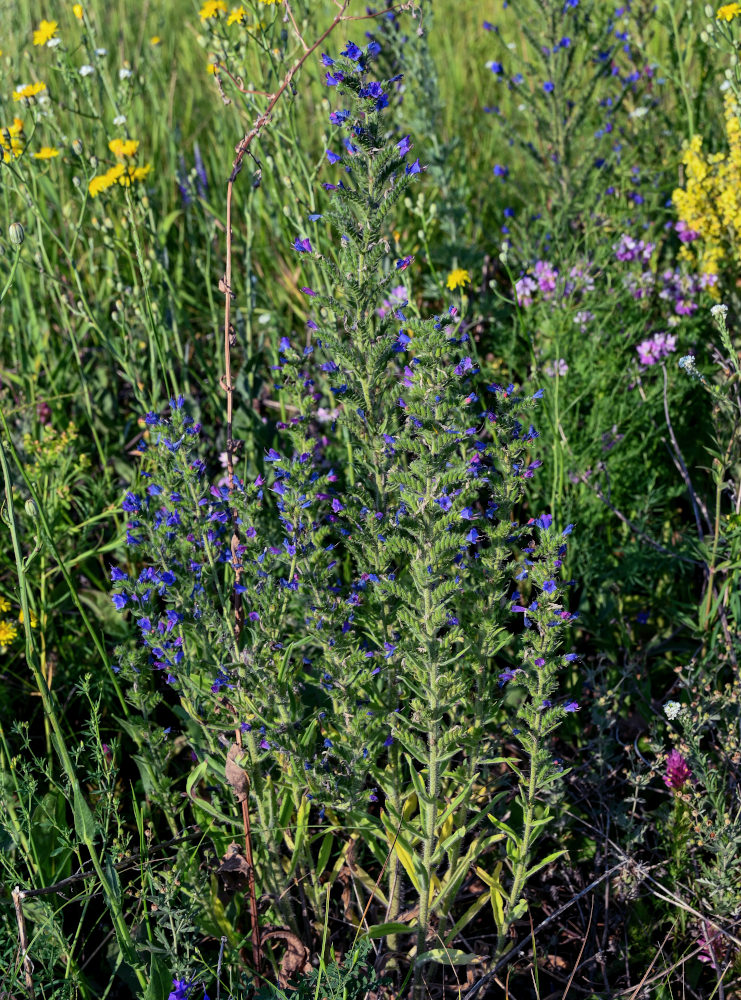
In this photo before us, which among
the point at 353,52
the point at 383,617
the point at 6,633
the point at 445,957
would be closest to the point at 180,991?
the point at 445,957

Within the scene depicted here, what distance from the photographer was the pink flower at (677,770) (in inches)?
79.9

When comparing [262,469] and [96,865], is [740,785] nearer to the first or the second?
[96,865]

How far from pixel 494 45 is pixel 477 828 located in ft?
16.1

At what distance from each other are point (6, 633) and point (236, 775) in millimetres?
963

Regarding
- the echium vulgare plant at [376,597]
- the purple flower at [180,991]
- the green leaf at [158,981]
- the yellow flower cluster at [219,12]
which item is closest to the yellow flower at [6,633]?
the echium vulgare plant at [376,597]

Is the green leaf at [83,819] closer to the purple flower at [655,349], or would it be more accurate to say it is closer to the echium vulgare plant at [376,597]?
the echium vulgare plant at [376,597]

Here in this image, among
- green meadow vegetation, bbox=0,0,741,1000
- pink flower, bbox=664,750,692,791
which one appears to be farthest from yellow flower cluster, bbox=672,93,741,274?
pink flower, bbox=664,750,692,791

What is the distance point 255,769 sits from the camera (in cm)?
189

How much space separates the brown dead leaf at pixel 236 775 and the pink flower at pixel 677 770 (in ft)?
3.32

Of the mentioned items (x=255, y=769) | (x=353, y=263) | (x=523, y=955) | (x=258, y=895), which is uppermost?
(x=353, y=263)

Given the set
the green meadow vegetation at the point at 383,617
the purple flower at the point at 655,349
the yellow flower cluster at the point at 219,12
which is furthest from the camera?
the purple flower at the point at 655,349

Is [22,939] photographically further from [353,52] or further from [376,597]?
[353,52]

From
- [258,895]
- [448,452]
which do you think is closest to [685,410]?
[448,452]

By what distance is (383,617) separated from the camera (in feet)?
5.93
